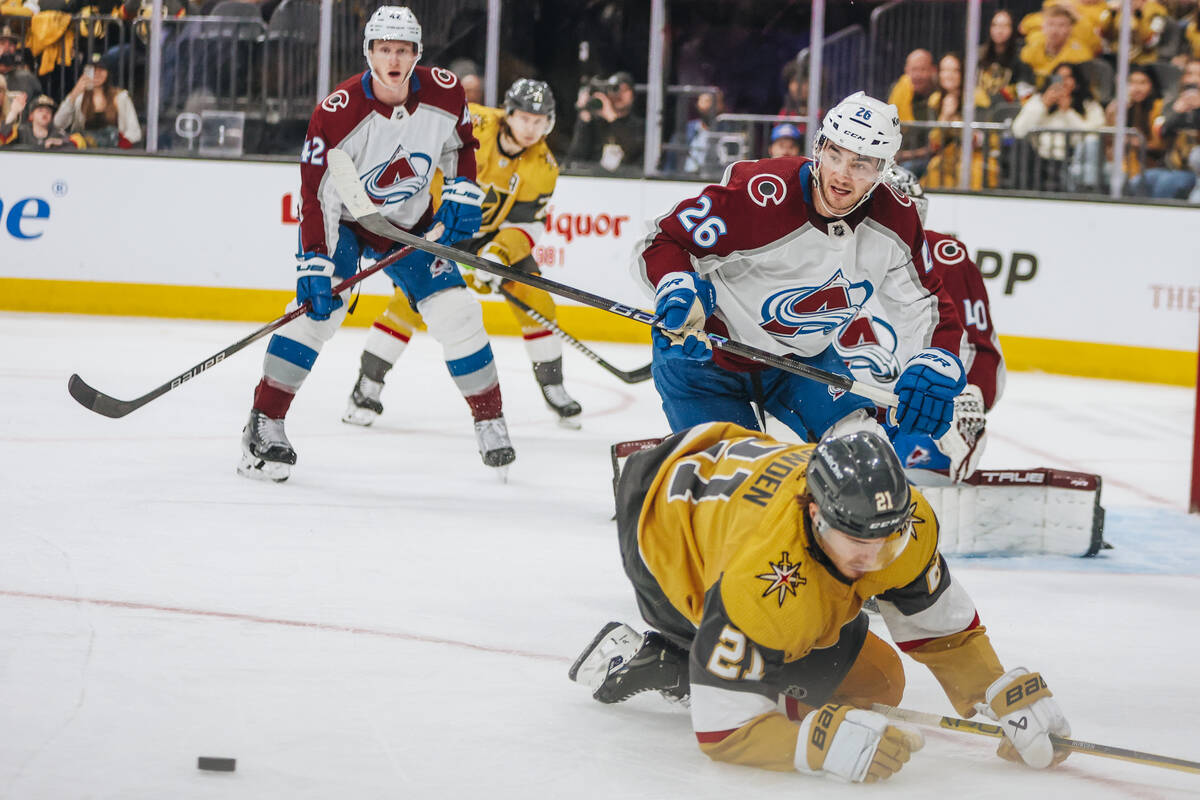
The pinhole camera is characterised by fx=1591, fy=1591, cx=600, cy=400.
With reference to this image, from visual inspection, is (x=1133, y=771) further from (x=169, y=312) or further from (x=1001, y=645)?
(x=169, y=312)

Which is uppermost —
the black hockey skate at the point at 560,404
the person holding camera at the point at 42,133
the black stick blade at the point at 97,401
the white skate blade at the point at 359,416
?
the person holding camera at the point at 42,133

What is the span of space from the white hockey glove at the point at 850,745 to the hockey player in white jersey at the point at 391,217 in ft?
7.37

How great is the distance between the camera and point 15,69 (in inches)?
305

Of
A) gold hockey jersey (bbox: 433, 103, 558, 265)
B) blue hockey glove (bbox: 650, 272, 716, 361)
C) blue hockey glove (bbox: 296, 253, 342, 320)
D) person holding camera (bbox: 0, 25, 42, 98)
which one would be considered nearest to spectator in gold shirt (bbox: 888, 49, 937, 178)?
gold hockey jersey (bbox: 433, 103, 558, 265)

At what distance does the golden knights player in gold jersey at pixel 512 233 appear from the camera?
16.8 ft

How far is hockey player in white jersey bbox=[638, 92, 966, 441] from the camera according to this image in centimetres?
272

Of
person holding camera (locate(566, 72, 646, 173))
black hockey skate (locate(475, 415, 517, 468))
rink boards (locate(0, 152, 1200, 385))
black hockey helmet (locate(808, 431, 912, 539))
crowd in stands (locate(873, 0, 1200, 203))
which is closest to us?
black hockey helmet (locate(808, 431, 912, 539))

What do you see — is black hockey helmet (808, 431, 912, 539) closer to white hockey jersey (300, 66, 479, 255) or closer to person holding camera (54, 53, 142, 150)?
white hockey jersey (300, 66, 479, 255)

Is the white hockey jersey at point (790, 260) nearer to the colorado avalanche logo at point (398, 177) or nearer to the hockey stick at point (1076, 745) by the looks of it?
the hockey stick at point (1076, 745)

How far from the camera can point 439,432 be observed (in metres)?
5.10

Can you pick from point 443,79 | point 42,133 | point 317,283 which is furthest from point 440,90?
point 42,133

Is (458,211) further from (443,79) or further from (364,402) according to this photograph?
(364,402)

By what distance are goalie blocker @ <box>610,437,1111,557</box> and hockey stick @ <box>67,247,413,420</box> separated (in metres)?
0.92

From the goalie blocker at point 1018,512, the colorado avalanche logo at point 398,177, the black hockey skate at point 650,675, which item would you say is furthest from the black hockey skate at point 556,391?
the black hockey skate at point 650,675
